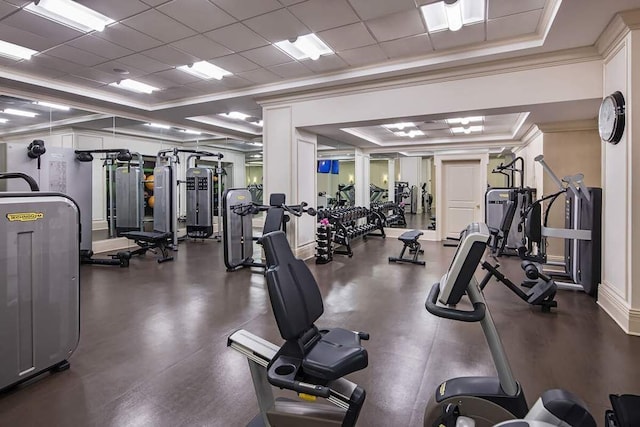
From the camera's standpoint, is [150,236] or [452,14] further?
[150,236]

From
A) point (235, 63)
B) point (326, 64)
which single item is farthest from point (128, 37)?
point (326, 64)

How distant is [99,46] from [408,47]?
3.88 metres

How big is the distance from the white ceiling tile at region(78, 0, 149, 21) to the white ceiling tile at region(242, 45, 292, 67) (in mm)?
1392

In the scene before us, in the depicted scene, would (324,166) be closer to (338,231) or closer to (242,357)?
(338,231)

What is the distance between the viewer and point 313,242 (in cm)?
693

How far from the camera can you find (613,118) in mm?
3451

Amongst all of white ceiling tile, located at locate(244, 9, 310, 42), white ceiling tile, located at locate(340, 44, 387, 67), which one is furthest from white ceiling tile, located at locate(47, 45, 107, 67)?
white ceiling tile, located at locate(340, 44, 387, 67)

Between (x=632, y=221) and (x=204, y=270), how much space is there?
5.38 metres

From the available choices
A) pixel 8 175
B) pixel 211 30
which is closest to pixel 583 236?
pixel 211 30

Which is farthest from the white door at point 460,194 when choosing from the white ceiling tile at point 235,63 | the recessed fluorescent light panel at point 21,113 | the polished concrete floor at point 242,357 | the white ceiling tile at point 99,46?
the recessed fluorescent light panel at point 21,113

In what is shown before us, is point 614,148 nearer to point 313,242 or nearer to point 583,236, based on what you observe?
point 583,236

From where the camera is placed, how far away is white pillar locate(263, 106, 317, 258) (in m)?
6.19

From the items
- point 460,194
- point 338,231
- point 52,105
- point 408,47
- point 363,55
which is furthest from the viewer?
point 460,194

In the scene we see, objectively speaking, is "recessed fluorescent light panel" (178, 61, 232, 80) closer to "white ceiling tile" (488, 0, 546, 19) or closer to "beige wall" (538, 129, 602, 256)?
"white ceiling tile" (488, 0, 546, 19)
